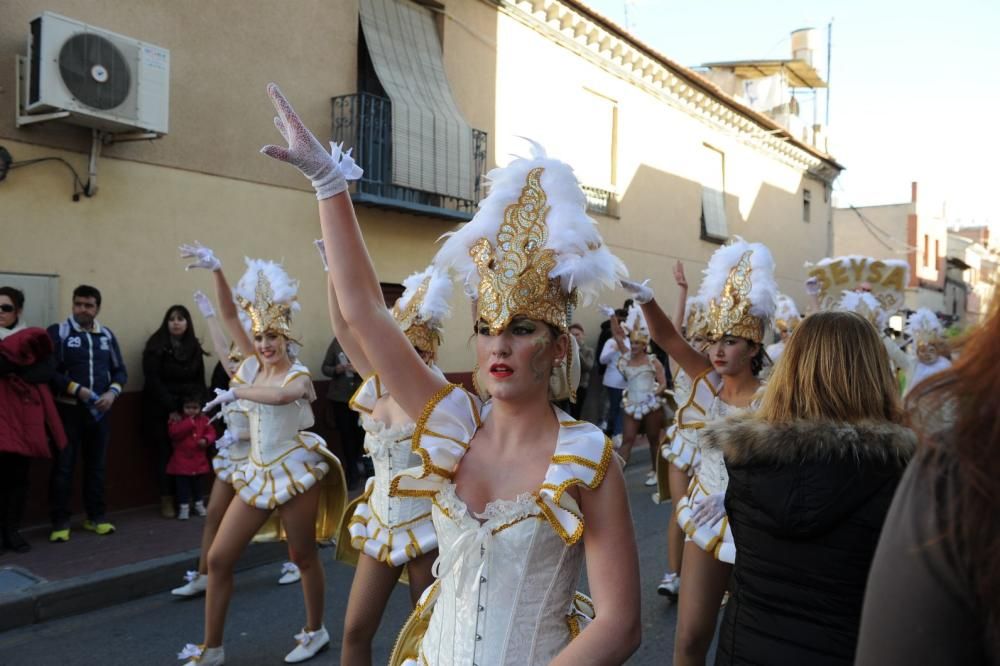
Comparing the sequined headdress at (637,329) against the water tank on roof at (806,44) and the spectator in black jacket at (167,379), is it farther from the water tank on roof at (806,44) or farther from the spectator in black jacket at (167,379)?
the water tank on roof at (806,44)

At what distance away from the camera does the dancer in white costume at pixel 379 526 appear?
12.5 feet

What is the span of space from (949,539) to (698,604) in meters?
2.94

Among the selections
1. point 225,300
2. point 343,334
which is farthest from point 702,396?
point 225,300

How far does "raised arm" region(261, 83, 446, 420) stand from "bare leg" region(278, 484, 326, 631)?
2.81 metres

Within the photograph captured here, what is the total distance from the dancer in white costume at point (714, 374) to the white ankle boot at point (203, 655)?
8.37 ft

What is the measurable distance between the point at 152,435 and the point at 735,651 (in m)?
7.07

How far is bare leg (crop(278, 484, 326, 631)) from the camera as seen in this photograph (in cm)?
488

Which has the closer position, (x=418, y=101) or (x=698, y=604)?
(x=698, y=604)

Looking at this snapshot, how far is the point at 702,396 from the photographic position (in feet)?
16.2

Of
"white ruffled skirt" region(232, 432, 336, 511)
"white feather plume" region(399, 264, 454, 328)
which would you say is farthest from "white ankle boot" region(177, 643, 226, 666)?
"white feather plume" region(399, 264, 454, 328)

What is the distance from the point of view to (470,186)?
40.0 feet

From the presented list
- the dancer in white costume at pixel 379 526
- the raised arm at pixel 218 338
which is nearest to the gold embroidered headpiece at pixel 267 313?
the raised arm at pixel 218 338

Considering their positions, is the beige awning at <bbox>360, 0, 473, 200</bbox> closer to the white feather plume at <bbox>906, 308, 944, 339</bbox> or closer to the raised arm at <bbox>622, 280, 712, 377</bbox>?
the white feather plume at <bbox>906, 308, 944, 339</bbox>

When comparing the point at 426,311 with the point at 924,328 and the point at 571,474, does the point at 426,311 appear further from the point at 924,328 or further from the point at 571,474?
the point at 924,328
